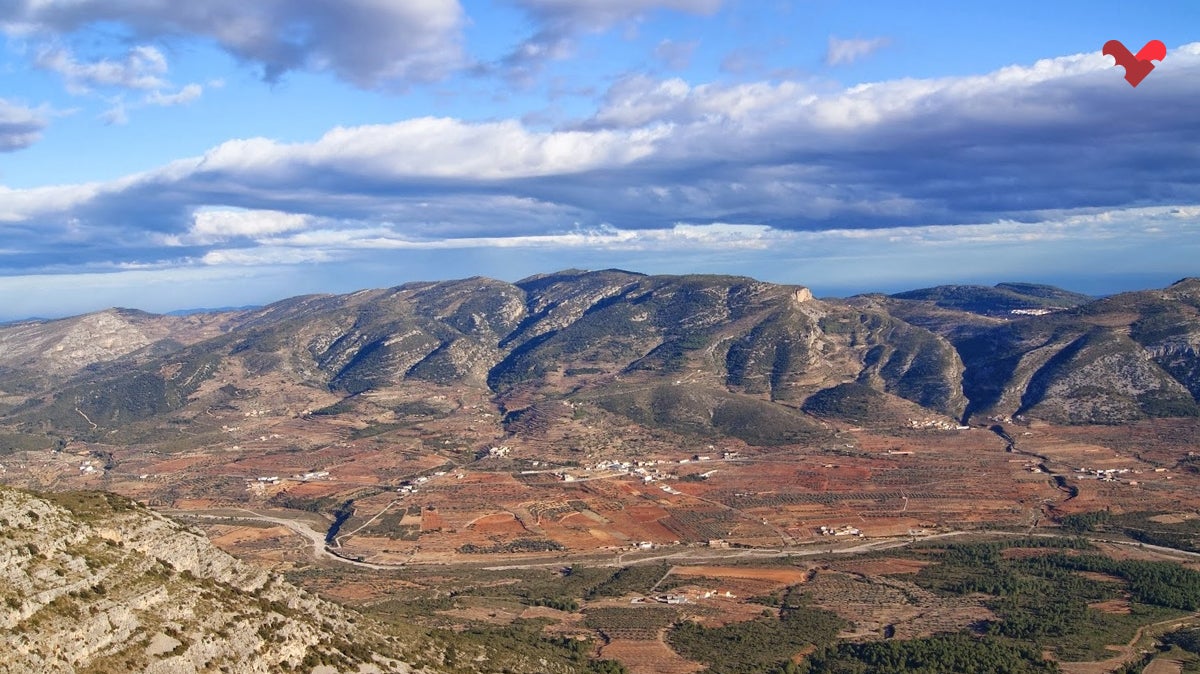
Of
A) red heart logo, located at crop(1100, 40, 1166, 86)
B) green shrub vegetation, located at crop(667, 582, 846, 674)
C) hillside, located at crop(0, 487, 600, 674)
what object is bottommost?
green shrub vegetation, located at crop(667, 582, 846, 674)

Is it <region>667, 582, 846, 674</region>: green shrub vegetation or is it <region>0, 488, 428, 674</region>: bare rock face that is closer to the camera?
<region>0, 488, 428, 674</region>: bare rock face

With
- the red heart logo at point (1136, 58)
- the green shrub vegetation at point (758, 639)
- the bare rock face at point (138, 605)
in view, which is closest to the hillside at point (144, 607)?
the bare rock face at point (138, 605)

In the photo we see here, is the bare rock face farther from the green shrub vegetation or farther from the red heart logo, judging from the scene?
the red heart logo

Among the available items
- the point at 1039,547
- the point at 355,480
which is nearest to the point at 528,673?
the point at 1039,547

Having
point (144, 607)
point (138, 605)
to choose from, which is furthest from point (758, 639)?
point (138, 605)

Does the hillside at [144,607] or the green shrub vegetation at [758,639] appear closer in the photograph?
the hillside at [144,607]

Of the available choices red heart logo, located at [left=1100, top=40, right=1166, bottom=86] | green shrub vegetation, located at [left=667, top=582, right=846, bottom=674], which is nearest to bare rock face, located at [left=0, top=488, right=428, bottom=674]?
green shrub vegetation, located at [left=667, top=582, right=846, bottom=674]

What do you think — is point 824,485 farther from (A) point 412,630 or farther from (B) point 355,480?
(A) point 412,630

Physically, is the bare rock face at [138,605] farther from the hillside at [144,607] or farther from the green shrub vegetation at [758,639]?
the green shrub vegetation at [758,639]
